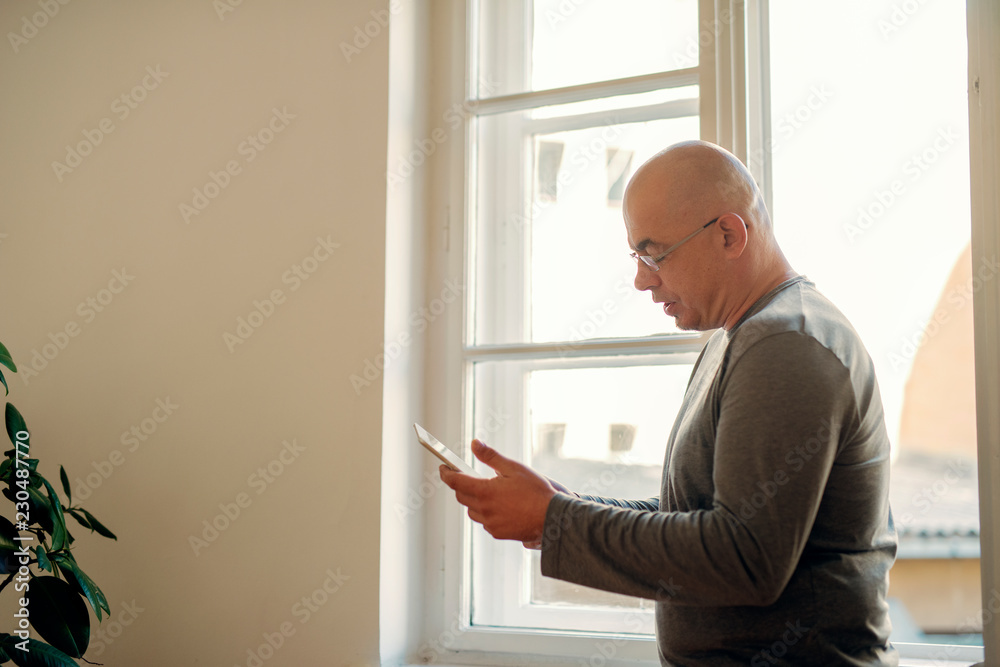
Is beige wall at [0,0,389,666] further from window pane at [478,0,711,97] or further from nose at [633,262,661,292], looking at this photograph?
nose at [633,262,661,292]

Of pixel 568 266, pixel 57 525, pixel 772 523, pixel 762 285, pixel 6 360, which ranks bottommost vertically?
pixel 57 525

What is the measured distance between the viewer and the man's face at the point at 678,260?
1.31 metres

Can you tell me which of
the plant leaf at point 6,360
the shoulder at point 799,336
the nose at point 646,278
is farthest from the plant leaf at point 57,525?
the shoulder at point 799,336

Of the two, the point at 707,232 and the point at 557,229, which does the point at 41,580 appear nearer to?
the point at 557,229

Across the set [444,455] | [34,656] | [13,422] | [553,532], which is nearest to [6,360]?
[13,422]

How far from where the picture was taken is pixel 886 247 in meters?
1.77

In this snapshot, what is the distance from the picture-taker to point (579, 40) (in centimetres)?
209

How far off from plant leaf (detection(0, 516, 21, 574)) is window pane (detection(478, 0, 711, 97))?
1469 mm

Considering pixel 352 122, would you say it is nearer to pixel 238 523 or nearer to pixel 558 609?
pixel 238 523

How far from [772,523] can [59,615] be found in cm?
146

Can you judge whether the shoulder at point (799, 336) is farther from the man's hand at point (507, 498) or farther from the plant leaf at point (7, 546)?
the plant leaf at point (7, 546)

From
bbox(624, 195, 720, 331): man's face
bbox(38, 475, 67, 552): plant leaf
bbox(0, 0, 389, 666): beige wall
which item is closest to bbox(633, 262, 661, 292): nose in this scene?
bbox(624, 195, 720, 331): man's face

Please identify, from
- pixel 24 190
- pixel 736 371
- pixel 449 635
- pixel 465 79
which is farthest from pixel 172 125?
pixel 736 371

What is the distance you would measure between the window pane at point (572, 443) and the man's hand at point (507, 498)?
2.27ft
